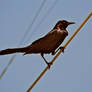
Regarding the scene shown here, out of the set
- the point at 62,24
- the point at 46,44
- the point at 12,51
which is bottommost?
the point at 12,51

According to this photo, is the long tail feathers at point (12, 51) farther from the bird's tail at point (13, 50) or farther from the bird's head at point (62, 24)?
the bird's head at point (62, 24)

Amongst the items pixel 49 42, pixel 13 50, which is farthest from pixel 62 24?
pixel 13 50

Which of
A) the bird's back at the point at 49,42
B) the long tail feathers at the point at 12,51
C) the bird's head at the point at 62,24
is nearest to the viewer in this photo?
the long tail feathers at the point at 12,51

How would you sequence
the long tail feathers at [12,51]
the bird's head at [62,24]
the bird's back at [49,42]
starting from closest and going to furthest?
the long tail feathers at [12,51] < the bird's back at [49,42] < the bird's head at [62,24]

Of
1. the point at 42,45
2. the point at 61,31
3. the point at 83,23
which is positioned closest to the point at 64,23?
the point at 61,31

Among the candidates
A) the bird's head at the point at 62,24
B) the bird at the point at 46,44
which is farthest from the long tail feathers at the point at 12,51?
A: the bird's head at the point at 62,24

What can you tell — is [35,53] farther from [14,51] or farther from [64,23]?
[64,23]

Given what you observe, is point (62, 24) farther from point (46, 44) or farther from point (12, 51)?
point (12, 51)

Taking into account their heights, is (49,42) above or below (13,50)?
above

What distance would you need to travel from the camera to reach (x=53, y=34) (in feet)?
17.1

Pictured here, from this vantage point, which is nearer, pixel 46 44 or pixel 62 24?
pixel 46 44

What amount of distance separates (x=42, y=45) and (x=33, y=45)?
0.15 meters

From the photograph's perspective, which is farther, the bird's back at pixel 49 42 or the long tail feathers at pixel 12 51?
the bird's back at pixel 49 42

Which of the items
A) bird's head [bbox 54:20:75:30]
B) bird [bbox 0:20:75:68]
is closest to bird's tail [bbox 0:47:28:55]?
bird [bbox 0:20:75:68]
